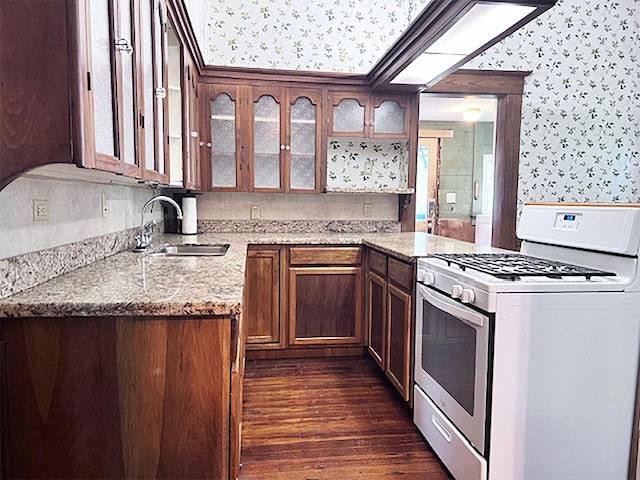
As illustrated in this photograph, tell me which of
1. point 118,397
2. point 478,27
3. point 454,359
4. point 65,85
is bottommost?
point 454,359

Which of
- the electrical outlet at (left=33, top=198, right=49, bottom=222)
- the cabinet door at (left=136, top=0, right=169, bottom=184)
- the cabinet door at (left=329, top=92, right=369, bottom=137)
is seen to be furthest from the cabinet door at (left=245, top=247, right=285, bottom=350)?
the electrical outlet at (left=33, top=198, right=49, bottom=222)

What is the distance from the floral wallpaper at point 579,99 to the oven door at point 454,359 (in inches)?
94.7

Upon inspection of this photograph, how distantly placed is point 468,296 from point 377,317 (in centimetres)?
137

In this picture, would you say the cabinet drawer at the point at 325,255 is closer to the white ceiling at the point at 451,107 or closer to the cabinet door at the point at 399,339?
the cabinet door at the point at 399,339

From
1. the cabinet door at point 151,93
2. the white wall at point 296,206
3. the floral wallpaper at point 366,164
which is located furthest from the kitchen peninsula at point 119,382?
the floral wallpaper at point 366,164

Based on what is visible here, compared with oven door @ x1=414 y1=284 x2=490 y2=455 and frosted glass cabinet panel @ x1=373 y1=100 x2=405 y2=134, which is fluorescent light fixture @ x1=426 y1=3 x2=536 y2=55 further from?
oven door @ x1=414 y1=284 x2=490 y2=455

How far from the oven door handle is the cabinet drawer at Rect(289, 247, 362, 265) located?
1082 mm

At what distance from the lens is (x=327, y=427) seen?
2379mm

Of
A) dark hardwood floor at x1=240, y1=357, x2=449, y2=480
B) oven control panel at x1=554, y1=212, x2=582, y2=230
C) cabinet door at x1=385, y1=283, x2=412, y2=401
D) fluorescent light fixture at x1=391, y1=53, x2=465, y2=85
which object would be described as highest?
fluorescent light fixture at x1=391, y1=53, x2=465, y2=85

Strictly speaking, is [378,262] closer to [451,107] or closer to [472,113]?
[472,113]

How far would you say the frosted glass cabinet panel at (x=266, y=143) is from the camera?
353 cm

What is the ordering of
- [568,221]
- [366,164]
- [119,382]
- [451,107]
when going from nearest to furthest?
[119,382] < [568,221] < [366,164] < [451,107]

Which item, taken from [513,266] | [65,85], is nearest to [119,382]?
[65,85]

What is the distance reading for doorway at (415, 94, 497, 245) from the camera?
24.5 feet
